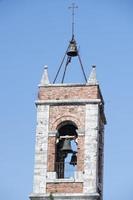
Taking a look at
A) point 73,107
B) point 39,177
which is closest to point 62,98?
point 73,107

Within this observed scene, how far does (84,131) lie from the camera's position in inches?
1388

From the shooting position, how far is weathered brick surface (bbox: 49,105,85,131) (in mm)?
35500

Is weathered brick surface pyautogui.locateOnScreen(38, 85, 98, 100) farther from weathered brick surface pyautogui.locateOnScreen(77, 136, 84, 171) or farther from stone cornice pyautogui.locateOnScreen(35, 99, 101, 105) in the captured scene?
weathered brick surface pyautogui.locateOnScreen(77, 136, 84, 171)

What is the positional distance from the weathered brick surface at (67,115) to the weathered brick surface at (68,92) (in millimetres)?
348

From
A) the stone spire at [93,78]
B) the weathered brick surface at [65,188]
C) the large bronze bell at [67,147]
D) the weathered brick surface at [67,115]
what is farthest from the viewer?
the stone spire at [93,78]

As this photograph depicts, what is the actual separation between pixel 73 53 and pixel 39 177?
4.68m

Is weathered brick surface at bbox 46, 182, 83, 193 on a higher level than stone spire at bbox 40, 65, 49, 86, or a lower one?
lower

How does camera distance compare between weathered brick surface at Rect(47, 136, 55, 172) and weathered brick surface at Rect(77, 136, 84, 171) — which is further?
weathered brick surface at Rect(47, 136, 55, 172)

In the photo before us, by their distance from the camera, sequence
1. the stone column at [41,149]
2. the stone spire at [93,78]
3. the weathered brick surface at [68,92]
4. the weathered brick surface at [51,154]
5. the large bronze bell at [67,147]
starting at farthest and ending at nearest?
the stone spire at [93,78]
the weathered brick surface at [68,92]
the large bronze bell at [67,147]
the weathered brick surface at [51,154]
the stone column at [41,149]

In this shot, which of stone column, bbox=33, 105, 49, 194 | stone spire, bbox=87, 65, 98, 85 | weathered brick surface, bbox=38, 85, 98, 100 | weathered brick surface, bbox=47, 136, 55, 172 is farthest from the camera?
stone spire, bbox=87, 65, 98, 85

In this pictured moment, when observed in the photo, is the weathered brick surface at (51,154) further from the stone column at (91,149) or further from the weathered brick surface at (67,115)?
the stone column at (91,149)

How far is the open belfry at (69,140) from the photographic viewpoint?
34.6 metres

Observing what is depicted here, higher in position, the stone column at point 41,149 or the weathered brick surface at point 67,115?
the weathered brick surface at point 67,115

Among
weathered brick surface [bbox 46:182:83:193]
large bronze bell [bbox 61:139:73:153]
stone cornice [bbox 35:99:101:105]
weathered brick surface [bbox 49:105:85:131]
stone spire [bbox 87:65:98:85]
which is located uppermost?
stone spire [bbox 87:65:98:85]
